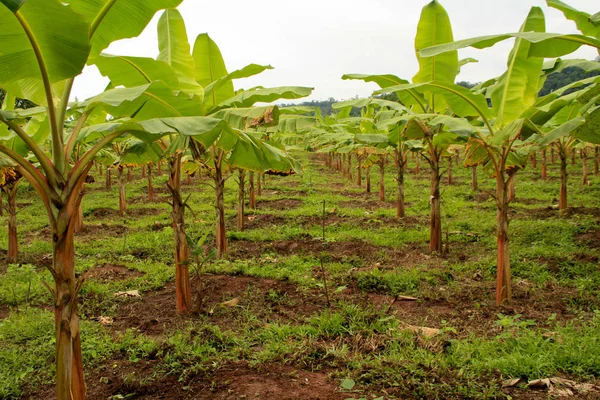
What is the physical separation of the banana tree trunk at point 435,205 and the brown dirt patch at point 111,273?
4.87 metres

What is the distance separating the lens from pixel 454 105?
533 cm

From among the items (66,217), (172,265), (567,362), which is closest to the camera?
(66,217)

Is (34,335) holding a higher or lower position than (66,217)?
lower

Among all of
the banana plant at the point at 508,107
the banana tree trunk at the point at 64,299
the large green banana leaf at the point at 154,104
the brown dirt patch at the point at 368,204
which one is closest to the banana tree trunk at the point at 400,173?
the brown dirt patch at the point at 368,204

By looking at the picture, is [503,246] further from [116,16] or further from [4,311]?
[4,311]

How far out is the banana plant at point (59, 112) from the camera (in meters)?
2.16

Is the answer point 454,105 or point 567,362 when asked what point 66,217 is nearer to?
point 567,362

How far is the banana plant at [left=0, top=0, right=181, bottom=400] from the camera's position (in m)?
2.16

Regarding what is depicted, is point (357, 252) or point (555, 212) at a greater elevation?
point (555, 212)

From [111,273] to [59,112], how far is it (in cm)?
442

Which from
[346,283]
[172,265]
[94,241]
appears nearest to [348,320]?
[346,283]

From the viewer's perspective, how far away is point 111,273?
21.1 feet

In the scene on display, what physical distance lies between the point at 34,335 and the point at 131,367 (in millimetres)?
1505

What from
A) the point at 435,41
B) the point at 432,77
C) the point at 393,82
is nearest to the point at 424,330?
the point at 393,82
